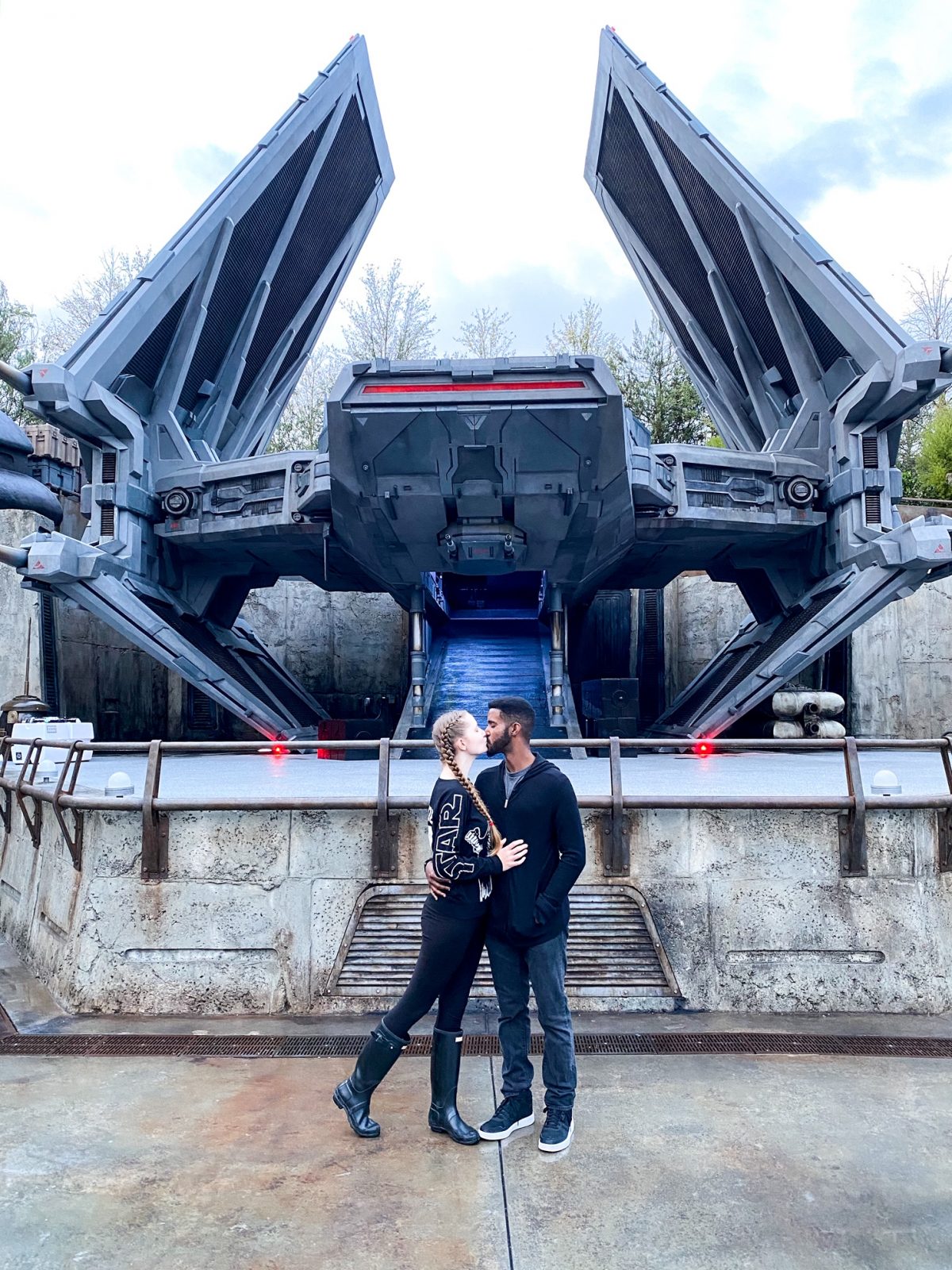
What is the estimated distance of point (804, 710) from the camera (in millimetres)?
18344

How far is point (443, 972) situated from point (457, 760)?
0.95m

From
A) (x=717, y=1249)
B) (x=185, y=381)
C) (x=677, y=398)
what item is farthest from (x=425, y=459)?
(x=677, y=398)

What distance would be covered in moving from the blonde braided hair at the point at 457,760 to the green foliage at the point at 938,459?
106ft

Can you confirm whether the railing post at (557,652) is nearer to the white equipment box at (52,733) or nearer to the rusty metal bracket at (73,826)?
the white equipment box at (52,733)

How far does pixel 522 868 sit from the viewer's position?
423cm

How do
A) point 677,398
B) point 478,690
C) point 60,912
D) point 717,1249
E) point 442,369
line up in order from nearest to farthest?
point 717,1249, point 60,912, point 442,369, point 478,690, point 677,398

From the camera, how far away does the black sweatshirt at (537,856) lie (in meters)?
4.18

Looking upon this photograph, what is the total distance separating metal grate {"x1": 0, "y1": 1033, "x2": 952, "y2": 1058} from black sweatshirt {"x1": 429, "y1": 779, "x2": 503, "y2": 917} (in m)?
2.06

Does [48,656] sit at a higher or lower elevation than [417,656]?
higher

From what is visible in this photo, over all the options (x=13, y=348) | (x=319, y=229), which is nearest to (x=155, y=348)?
(x=319, y=229)

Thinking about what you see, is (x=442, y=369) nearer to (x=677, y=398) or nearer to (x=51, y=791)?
(x=51, y=791)

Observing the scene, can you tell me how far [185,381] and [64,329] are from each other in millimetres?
32004

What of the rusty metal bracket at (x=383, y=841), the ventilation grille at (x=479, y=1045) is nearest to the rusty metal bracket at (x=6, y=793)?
the ventilation grille at (x=479, y=1045)

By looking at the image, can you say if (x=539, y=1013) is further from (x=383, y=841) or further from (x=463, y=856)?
(x=383, y=841)
